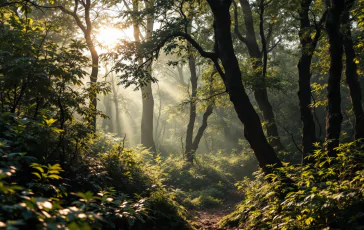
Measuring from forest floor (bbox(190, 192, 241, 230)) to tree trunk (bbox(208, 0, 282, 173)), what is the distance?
7.16 feet

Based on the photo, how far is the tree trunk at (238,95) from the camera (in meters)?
7.61

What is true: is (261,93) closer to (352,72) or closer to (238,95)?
(352,72)

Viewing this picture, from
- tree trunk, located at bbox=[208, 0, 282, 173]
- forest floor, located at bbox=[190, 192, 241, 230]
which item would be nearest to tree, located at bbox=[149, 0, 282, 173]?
tree trunk, located at bbox=[208, 0, 282, 173]

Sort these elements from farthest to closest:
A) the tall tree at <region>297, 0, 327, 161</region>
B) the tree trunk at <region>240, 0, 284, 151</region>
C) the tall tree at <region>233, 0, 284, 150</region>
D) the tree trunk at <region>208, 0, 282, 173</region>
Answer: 1. the tree trunk at <region>240, 0, 284, 151</region>
2. the tall tree at <region>233, 0, 284, 150</region>
3. the tall tree at <region>297, 0, 327, 161</region>
4. the tree trunk at <region>208, 0, 282, 173</region>

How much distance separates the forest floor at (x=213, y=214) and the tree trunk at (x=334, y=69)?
364 centimetres

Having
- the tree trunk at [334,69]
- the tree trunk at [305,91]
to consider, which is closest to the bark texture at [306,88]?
the tree trunk at [305,91]

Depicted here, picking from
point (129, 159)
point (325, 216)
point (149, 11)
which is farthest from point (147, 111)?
point (325, 216)

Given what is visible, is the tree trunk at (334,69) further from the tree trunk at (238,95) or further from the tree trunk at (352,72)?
the tree trunk at (352,72)

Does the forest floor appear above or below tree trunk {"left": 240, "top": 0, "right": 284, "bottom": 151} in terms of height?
below

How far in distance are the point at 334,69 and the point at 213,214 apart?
6.14 metres

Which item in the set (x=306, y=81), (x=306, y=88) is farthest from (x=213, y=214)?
(x=306, y=81)

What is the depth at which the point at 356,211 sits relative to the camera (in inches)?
153

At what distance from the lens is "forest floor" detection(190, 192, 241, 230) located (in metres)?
7.62

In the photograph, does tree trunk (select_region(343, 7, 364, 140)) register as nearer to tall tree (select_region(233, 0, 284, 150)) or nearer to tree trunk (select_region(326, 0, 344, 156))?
tree trunk (select_region(326, 0, 344, 156))
